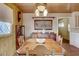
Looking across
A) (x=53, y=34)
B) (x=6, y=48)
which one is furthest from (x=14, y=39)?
(x=53, y=34)

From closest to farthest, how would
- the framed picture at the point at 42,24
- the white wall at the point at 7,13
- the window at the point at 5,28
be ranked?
1. the window at the point at 5,28
2. the white wall at the point at 7,13
3. the framed picture at the point at 42,24

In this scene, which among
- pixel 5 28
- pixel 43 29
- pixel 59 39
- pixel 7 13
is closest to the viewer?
pixel 5 28

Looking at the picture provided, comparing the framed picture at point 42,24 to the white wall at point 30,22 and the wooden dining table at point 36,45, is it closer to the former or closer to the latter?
the white wall at point 30,22

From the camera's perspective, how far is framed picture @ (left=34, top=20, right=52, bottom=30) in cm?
170

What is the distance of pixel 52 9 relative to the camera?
1.57 meters

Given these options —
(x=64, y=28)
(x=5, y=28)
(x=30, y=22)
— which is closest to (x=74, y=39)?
(x=64, y=28)

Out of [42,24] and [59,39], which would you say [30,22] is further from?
[59,39]

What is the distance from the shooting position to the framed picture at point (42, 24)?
5.59 ft

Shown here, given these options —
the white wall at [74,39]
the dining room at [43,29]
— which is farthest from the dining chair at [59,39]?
the white wall at [74,39]

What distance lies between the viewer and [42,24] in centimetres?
172

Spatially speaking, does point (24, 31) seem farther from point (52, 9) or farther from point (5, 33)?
point (52, 9)

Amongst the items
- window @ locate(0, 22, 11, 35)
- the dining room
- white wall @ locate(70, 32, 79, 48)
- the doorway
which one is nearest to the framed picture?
the dining room

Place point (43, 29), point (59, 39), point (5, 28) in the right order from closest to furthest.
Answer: point (5, 28), point (59, 39), point (43, 29)

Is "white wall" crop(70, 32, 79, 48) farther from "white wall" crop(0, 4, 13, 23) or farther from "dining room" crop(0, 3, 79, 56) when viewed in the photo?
"white wall" crop(0, 4, 13, 23)
